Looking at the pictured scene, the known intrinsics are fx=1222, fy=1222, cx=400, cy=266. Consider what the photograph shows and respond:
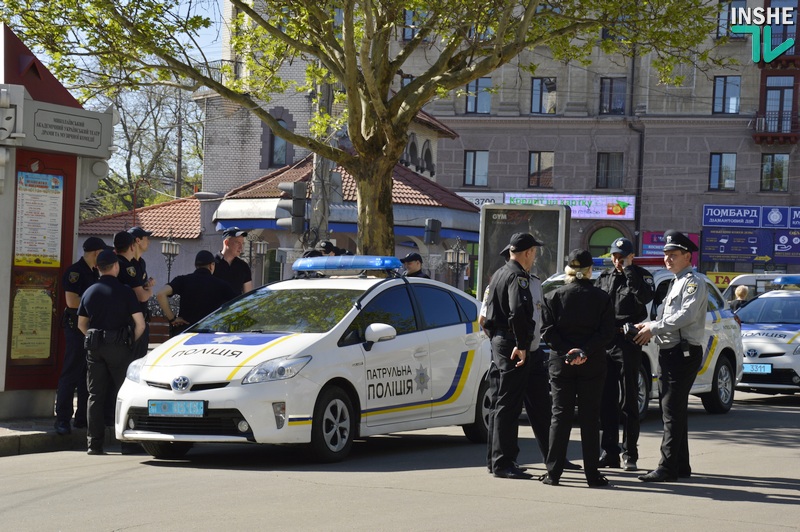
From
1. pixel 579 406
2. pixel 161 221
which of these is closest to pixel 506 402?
pixel 579 406

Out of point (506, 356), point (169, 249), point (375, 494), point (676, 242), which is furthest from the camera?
point (169, 249)

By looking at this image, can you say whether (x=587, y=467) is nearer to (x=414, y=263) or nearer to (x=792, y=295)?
(x=414, y=263)

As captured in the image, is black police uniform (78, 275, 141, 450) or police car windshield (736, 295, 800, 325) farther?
police car windshield (736, 295, 800, 325)

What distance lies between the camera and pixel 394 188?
35500 mm

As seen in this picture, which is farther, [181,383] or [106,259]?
[106,259]

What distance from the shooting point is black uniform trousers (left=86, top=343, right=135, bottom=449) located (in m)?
10.9

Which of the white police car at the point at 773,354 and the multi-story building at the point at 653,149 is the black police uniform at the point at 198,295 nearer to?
the white police car at the point at 773,354

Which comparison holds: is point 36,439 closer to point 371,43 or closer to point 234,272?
point 234,272

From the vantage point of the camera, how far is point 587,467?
29.8ft

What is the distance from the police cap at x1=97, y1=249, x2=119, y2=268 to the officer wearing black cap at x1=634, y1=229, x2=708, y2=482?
467cm

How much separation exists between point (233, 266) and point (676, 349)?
5.98 metres

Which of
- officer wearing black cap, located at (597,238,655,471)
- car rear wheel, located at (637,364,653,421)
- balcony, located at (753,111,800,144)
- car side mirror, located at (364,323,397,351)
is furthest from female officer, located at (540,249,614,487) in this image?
balcony, located at (753,111,800,144)

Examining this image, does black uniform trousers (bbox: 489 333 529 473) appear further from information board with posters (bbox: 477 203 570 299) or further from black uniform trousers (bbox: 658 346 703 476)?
information board with posters (bbox: 477 203 570 299)

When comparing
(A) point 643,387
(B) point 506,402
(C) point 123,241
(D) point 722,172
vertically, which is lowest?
(A) point 643,387
